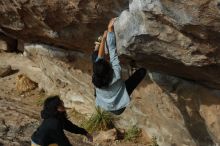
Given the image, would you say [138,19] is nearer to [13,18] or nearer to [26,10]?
[26,10]

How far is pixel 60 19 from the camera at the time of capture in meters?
9.70

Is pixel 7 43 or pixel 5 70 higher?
pixel 7 43

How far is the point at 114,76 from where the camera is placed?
7.88 m

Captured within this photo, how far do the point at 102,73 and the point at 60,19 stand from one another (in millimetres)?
2286

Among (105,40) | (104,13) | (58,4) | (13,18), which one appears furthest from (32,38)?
(105,40)

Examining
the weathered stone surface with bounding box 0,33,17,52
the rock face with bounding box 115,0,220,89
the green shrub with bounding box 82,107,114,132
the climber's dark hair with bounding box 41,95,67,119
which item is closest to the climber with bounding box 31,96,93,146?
the climber's dark hair with bounding box 41,95,67,119

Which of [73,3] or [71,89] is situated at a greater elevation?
[73,3]

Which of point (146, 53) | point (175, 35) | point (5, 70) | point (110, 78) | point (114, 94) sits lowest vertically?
point (5, 70)

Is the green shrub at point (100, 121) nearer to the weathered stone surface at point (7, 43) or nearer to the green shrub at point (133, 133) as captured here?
the green shrub at point (133, 133)

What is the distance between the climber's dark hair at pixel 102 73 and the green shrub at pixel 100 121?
119 inches

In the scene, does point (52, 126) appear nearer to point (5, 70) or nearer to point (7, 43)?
point (5, 70)

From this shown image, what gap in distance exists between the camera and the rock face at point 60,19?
8805 millimetres

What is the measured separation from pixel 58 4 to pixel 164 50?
2378 millimetres

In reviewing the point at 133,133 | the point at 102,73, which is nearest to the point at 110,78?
the point at 102,73
